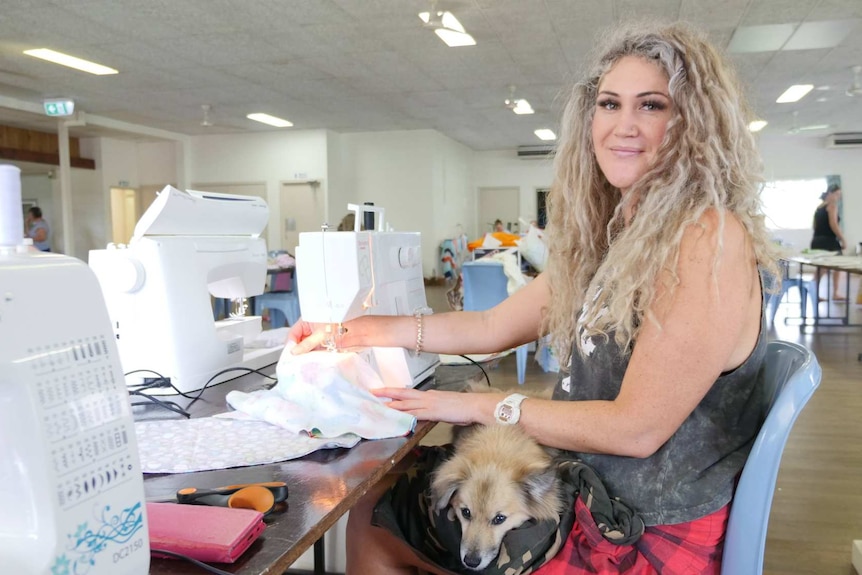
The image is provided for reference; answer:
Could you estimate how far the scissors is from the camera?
921 millimetres

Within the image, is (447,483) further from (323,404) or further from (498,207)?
(498,207)

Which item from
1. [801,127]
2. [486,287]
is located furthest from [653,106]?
[801,127]

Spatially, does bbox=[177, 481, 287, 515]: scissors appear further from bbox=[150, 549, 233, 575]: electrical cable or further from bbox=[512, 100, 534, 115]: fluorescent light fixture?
bbox=[512, 100, 534, 115]: fluorescent light fixture

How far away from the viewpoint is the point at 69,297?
0.67m

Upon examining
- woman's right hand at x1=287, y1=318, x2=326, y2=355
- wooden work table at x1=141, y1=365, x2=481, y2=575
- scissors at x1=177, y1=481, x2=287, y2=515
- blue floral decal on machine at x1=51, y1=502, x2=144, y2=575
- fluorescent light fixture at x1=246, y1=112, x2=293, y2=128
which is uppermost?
fluorescent light fixture at x1=246, y1=112, x2=293, y2=128

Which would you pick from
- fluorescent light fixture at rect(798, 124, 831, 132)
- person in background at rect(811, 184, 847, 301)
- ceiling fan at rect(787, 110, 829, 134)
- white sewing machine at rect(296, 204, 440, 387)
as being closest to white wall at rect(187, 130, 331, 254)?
person in background at rect(811, 184, 847, 301)

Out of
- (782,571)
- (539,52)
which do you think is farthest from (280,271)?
(782,571)

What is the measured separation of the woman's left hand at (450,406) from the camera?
4.33 feet

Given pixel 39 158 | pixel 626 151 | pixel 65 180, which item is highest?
pixel 39 158

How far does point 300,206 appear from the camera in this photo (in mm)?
11977

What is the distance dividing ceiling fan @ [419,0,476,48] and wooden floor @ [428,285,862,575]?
277 cm

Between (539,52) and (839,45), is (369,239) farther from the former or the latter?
(839,45)

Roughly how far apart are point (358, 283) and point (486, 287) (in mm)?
3857

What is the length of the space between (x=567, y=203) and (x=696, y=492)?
2.21 feet
